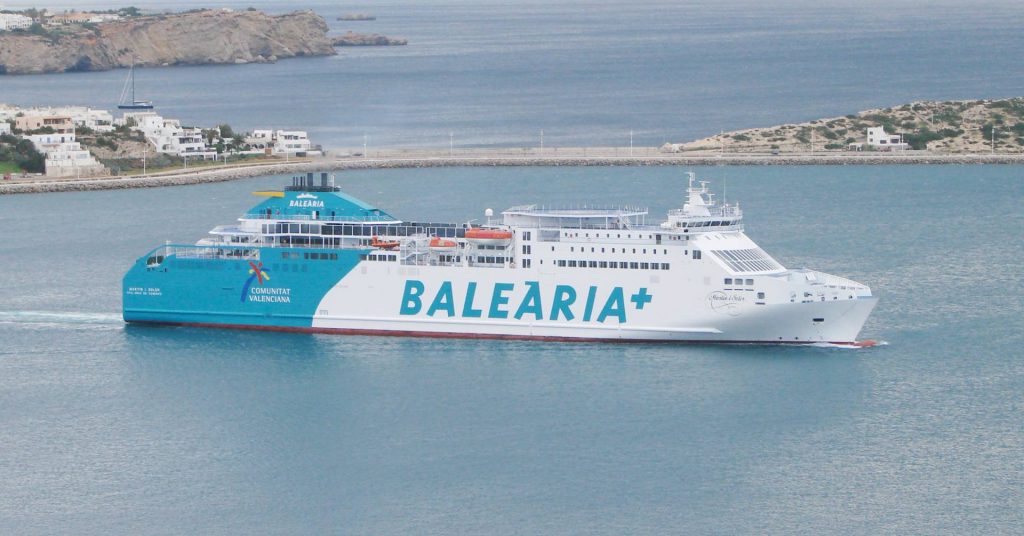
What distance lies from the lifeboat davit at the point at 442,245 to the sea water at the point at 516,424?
226 centimetres

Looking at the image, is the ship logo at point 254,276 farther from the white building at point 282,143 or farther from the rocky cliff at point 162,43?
the rocky cliff at point 162,43

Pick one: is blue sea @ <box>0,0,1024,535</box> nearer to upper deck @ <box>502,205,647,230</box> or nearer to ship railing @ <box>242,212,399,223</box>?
upper deck @ <box>502,205,647,230</box>

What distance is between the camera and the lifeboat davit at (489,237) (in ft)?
142

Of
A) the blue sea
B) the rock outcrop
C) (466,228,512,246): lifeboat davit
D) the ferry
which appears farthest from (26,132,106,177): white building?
the rock outcrop

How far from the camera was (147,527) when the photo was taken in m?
31.4

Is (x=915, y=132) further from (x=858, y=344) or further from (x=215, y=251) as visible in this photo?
(x=215, y=251)

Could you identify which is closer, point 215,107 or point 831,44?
point 215,107

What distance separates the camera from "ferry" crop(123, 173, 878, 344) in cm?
4172

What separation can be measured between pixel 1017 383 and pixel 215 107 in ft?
245

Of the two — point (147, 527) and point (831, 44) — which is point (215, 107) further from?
point (147, 527)

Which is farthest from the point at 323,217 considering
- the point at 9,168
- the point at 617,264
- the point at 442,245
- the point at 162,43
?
the point at 162,43

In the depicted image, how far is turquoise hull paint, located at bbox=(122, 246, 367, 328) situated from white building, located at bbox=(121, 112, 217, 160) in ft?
111

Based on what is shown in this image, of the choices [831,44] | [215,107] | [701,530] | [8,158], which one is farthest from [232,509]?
[831,44]

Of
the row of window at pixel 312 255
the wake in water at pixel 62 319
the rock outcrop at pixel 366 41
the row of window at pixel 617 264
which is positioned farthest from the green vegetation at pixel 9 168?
the rock outcrop at pixel 366 41
